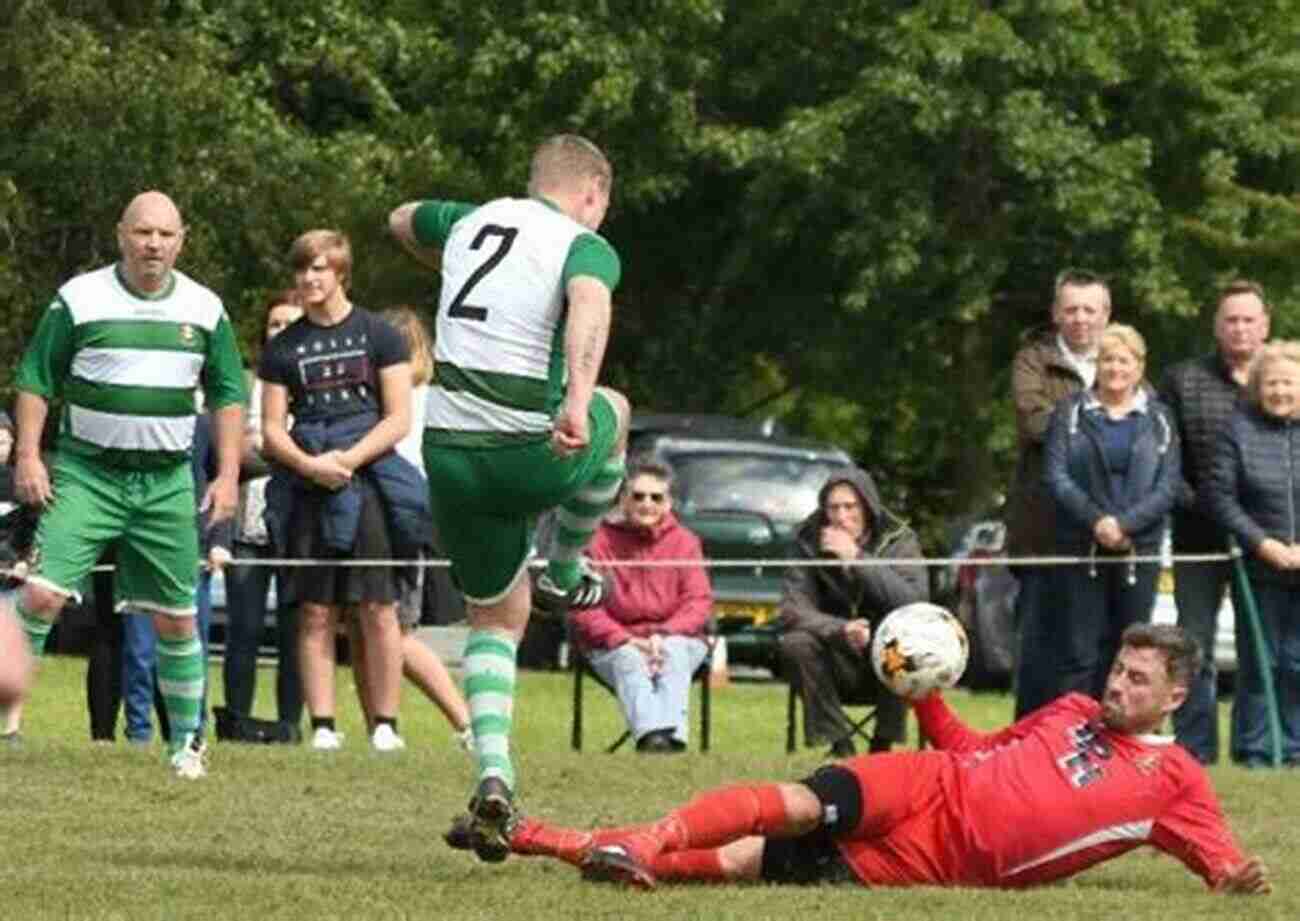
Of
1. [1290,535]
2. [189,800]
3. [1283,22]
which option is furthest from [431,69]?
[189,800]

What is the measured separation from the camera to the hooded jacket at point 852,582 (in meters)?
19.0

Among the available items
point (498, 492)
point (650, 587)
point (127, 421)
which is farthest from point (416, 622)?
point (498, 492)

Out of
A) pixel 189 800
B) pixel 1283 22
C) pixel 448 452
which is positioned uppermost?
pixel 1283 22

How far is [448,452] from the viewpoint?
1198 centimetres

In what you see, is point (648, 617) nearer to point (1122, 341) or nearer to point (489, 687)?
point (1122, 341)

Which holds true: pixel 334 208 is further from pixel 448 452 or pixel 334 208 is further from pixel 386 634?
pixel 448 452

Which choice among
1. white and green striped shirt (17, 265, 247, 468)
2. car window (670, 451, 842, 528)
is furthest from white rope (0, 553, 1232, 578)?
car window (670, 451, 842, 528)

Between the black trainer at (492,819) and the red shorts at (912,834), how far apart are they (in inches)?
35.8

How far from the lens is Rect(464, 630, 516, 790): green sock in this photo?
12148 millimetres

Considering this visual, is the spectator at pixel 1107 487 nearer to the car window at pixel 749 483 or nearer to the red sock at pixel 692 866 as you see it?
the red sock at pixel 692 866

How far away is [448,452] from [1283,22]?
2899 centimetres

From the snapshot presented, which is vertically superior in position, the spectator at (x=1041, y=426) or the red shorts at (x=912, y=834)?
the spectator at (x=1041, y=426)

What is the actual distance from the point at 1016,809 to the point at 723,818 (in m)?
0.88

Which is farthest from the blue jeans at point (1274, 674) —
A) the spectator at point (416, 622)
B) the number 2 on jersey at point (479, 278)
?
the number 2 on jersey at point (479, 278)
